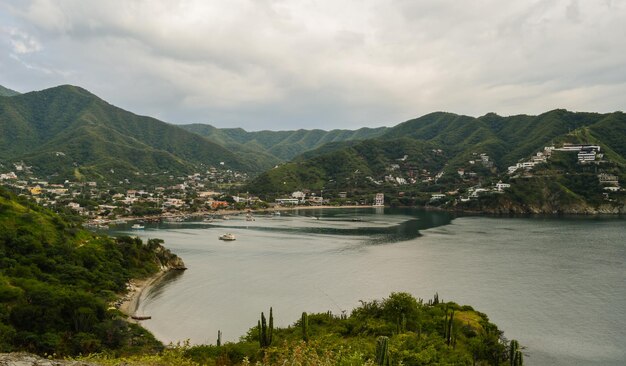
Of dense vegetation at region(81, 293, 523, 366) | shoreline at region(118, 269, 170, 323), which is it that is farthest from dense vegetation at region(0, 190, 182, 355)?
dense vegetation at region(81, 293, 523, 366)

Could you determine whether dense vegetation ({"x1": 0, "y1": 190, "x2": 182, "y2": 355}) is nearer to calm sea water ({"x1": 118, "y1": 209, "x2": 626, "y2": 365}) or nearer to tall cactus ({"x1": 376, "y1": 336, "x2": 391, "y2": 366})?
calm sea water ({"x1": 118, "y1": 209, "x2": 626, "y2": 365})

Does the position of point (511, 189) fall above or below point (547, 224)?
above

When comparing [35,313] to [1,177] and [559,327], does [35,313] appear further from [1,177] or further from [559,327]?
[1,177]

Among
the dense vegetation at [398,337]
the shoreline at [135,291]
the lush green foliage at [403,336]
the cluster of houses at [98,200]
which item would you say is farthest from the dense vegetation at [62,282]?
the cluster of houses at [98,200]

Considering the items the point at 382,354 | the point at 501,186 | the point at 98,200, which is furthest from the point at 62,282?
the point at 501,186

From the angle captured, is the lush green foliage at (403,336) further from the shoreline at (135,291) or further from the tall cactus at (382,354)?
the shoreline at (135,291)

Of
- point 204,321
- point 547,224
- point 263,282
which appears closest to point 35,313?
point 204,321
